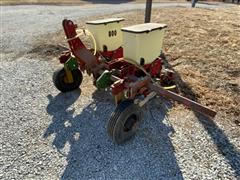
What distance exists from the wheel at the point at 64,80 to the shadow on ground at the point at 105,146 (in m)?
0.35

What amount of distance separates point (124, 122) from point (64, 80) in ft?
5.53

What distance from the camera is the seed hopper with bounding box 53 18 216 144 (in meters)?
3.02

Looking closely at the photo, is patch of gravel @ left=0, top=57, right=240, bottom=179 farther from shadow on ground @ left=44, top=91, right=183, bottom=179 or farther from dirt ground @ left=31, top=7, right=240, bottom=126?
dirt ground @ left=31, top=7, right=240, bottom=126

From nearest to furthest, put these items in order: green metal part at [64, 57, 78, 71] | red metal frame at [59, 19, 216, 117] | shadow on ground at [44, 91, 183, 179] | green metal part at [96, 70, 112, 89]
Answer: shadow on ground at [44, 91, 183, 179]
red metal frame at [59, 19, 216, 117]
green metal part at [96, 70, 112, 89]
green metal part at [64, 57, 78, 71]

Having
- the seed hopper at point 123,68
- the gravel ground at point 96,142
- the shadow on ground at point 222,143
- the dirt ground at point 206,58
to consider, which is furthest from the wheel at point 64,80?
the shadow on ground at point 222,143

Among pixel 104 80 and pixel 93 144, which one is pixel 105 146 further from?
pixel 104 80

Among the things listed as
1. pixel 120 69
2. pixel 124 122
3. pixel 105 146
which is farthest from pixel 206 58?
pixel 105 146

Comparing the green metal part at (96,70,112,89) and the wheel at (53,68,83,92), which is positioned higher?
the green metal part at (96,70,112,89)

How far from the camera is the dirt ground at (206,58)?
13.3 ft

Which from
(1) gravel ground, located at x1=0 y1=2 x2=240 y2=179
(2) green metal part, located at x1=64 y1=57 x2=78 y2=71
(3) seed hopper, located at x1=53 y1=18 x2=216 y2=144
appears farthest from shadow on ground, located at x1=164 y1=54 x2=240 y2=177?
(2) green metal part, located at x1=64 y1=57 x2=78 y2=71

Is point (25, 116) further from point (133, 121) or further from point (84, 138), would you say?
point (133, 121)

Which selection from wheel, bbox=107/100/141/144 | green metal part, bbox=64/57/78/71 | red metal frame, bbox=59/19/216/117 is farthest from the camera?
green metal part, bbox=64/57/78/71

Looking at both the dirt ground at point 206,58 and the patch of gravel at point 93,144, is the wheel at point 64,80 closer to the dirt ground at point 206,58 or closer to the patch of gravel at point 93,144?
the patch of gravel at point 93,144

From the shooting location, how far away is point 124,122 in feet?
9.78
